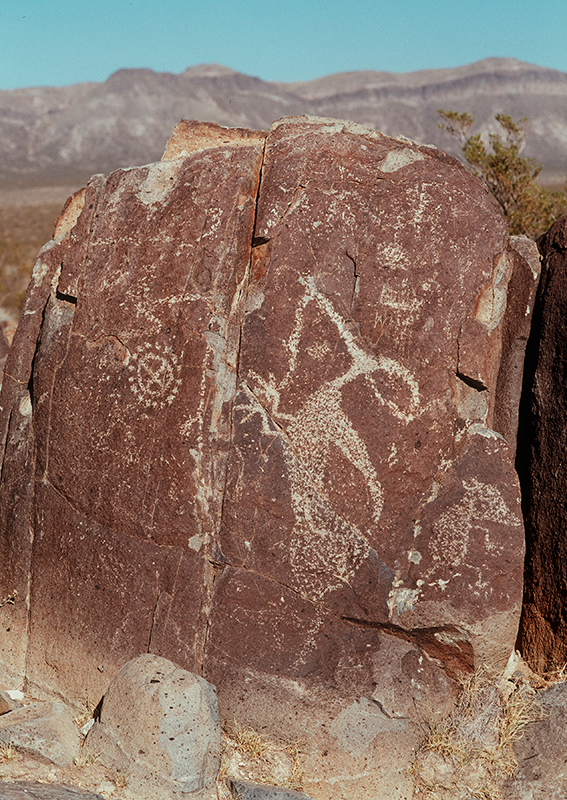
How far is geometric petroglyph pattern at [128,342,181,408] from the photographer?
295 centimetres

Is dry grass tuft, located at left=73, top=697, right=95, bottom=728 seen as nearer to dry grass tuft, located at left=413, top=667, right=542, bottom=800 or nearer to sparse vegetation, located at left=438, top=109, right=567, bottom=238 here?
dry grass tuft, located at left=413, top=667, right=542, bottom=800

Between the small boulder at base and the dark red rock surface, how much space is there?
1512mm

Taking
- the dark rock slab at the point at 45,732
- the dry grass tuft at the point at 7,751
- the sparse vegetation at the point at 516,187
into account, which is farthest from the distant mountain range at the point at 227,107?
the dry grass tuft at the point at 7,751

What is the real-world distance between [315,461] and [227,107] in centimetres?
12073

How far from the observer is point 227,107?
113938 mm

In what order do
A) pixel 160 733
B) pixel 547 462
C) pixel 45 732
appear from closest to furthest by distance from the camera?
pixel 160 733 → pixel 45 732 → pixel 547 462

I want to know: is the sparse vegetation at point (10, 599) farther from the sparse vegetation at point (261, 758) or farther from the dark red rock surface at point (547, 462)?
the dark red rock surface at point (547, 462)

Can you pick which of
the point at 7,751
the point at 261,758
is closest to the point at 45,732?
the point at 7,751

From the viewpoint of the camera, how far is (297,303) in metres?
2.94

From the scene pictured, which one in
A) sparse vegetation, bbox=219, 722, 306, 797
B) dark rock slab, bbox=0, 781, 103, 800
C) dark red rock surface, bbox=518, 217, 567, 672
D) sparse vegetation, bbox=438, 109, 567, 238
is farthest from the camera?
sparse vegetation, bbox=438, 109, 567, 238

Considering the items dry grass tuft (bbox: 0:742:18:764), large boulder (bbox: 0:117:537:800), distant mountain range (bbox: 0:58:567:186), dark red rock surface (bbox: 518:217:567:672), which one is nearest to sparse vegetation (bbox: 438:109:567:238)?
dark red rock surface (bbox: 518:217:567:672)

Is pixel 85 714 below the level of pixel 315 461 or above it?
below

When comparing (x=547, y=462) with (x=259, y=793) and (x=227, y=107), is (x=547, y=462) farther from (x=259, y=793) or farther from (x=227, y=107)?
(x=227, y=107)

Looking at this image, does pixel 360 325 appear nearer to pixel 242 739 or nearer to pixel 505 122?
pixel 242 739
